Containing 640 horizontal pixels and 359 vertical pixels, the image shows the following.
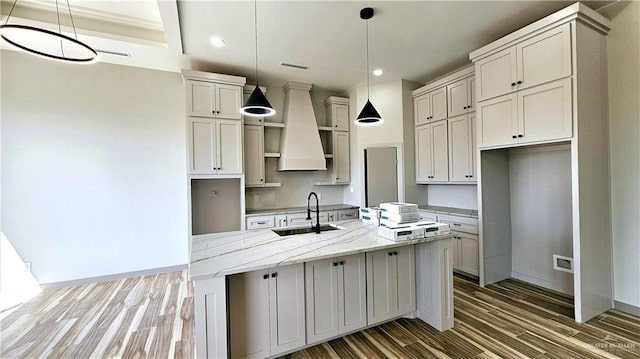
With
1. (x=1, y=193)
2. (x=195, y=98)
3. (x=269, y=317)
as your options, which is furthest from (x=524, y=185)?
(x=1, y=193)

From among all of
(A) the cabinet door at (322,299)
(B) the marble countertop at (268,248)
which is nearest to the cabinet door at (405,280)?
(B) the marble countertop at (268,248)

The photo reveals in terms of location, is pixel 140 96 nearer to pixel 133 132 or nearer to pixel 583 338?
pixel 133 132

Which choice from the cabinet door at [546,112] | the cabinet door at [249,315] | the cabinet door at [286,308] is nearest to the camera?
the cabinet door at [249,315]

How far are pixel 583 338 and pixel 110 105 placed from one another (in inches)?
236

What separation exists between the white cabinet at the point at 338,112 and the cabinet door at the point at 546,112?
8.98 ft

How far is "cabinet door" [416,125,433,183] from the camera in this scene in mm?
4375

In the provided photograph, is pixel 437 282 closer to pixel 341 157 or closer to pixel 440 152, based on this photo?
pixel 440 152

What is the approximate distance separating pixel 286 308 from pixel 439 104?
3.63 meters

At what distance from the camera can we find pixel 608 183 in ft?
9.09

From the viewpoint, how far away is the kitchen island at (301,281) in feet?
5.68

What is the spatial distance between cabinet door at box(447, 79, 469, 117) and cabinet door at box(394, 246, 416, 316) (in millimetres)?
2326

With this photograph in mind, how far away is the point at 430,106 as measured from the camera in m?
4.30

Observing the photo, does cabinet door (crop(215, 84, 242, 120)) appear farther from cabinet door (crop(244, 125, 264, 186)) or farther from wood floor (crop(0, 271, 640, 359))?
wood floor (crop(0, 271, 640, 359))

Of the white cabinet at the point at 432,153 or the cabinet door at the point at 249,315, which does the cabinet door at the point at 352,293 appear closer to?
the cabinet door at the point at 249,315
